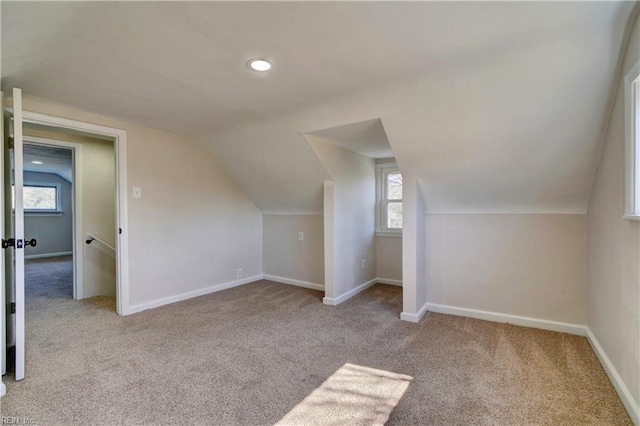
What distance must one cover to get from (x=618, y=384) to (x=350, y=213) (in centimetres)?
277

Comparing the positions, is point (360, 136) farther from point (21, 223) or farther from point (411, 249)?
point (21, 223)

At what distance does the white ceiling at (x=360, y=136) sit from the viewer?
2865 mm

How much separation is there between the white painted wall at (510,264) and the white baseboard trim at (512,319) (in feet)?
0.14

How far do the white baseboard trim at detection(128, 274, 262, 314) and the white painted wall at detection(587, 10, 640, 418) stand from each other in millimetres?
4006

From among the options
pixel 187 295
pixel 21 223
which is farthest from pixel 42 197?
pixel 21 223

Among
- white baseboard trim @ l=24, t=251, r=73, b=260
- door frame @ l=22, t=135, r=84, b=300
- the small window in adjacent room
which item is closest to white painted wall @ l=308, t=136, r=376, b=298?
the small window in adjacent room

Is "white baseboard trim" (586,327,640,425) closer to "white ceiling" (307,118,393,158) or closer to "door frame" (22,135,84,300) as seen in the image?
"white ceiling" (307,118,393,158)

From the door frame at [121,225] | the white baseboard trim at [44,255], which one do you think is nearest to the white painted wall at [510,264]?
the door frame at [121,225]

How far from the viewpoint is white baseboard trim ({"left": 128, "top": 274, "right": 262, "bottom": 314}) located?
338cm

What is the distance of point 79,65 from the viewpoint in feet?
6.56

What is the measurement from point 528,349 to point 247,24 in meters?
3.04

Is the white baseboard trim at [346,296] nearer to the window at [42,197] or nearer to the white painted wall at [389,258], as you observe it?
the white painted wall at [389,258]

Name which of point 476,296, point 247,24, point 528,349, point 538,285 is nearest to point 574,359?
point 528,349

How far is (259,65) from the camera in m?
1.97
